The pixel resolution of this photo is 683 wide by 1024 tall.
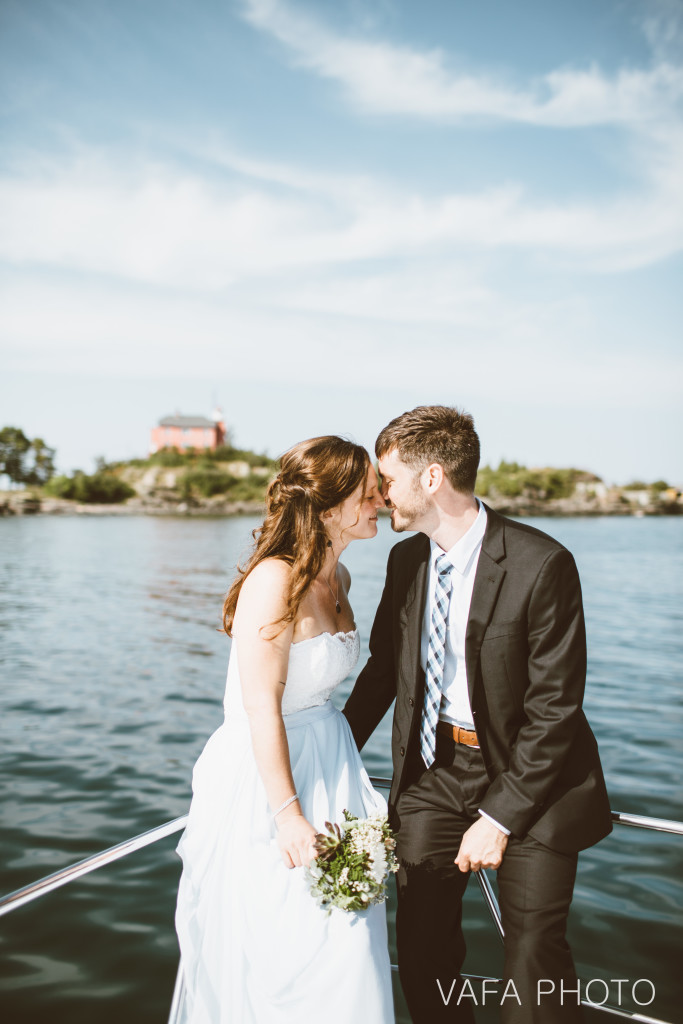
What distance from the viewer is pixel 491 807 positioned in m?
2.71

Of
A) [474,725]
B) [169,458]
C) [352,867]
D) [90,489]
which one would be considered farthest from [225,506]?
[352,867]

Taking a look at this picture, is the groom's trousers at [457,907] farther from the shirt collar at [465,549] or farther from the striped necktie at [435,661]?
the shirt collar at [465,549]

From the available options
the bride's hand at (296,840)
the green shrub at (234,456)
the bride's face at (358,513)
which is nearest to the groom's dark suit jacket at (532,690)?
the bride's face at (358,513)

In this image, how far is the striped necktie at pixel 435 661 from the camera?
306cm

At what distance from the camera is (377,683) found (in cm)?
343

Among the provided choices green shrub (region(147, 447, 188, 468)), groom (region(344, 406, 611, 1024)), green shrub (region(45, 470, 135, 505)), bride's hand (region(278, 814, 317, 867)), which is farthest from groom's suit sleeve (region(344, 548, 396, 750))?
green shrub (region(147, 447, 188, 468))

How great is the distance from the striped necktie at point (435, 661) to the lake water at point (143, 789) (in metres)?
0.87

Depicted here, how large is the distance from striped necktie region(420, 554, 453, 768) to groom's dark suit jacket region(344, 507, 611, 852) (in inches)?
3.2

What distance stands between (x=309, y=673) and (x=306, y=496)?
67cm

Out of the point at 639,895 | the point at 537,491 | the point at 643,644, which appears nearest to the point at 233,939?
the point at 639,895

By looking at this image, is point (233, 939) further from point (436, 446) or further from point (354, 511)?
point (436, 446)

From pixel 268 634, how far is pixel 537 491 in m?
144

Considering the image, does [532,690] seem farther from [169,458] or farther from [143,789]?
[169,458]

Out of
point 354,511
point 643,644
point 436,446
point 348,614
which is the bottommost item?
point 643,644
